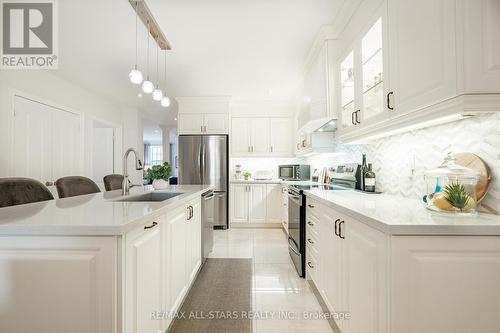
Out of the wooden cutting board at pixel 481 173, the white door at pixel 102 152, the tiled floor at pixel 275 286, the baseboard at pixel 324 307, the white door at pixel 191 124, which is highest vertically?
the white door at pixel 191 124

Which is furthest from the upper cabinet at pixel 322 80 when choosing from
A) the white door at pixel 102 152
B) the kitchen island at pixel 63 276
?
the white door at pixel 102 152

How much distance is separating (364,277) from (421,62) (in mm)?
1155

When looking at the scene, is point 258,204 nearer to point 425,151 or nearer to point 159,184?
point 159,184

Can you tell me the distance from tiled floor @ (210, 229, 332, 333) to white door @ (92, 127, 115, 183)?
305 centimetres

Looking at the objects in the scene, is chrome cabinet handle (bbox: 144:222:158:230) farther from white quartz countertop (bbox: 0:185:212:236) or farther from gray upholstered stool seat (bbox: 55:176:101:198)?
gray upholstered stool seat (bbox: 55:176:101:198)

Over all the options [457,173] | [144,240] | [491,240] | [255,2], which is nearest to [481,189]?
[457,173]

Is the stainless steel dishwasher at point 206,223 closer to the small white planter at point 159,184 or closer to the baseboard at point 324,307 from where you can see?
the small white planter at point 159,184

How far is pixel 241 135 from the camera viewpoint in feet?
16.4

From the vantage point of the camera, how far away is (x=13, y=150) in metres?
3.02

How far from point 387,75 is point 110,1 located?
2.33 m

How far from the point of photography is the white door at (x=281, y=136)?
16.4 ft

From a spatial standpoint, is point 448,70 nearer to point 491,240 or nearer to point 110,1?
point 491,240

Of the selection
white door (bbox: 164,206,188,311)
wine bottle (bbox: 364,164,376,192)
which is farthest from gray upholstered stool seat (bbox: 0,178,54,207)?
wine bottle (bbox: 364,164,376,192)

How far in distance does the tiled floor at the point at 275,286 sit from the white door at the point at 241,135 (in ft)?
6.14
